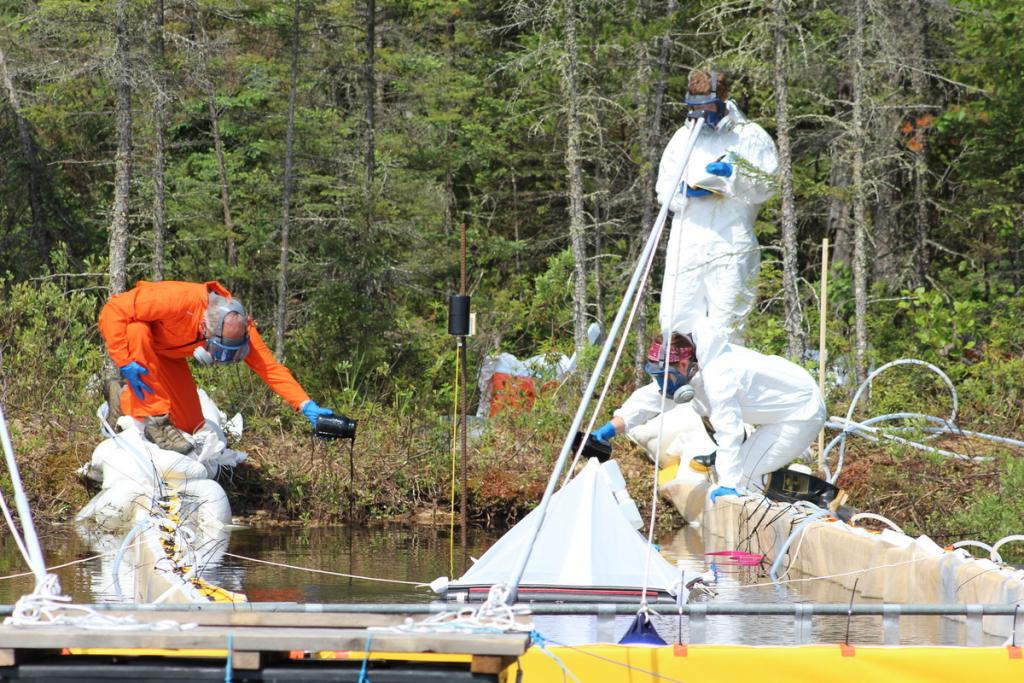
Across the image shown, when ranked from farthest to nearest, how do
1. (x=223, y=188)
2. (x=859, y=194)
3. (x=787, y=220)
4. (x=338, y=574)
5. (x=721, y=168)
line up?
(x=223, y=188)
(x=859, y=194)
(x=787, y=220)
(x=721, y=168)
(x=338, y=574)

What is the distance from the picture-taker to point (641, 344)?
1842 cm

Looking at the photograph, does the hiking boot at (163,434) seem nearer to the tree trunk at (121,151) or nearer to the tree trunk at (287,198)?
the tree trunk at (121,151)

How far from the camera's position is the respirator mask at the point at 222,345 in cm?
1100

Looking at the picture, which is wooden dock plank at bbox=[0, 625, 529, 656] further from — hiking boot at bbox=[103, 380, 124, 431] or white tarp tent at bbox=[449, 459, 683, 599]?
hiking boot at bbox=[103, 380, 124, 431]

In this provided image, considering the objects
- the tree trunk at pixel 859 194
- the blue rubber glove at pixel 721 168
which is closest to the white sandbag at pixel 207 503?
the blue rubber glove at pixel 721 168

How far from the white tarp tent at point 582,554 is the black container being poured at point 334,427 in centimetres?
253

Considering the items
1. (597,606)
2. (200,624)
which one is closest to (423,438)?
(597,606)

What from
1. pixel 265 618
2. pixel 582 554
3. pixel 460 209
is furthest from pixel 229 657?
pixel 460 209

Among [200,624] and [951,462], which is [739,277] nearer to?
[951,462]

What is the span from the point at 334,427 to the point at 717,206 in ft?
12.0

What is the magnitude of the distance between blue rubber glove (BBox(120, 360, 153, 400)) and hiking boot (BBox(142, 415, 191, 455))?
23cm

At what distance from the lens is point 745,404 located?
11156 mm

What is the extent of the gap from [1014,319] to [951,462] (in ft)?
14.3

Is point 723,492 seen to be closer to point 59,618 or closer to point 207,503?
point 207,503
